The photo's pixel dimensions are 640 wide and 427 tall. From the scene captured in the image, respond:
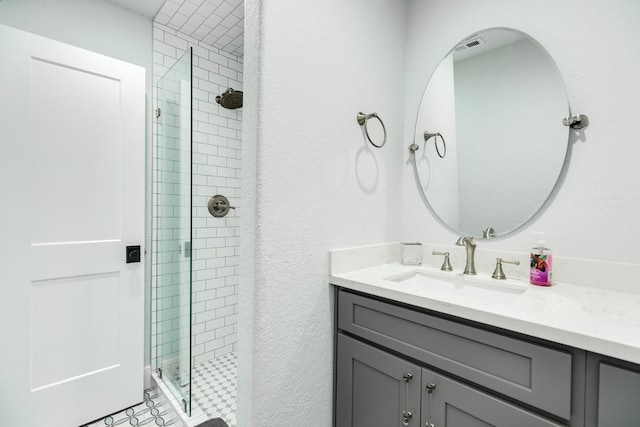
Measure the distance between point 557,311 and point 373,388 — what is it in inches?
26.0

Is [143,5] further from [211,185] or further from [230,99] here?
[211,185]

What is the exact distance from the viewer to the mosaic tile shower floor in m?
1.75

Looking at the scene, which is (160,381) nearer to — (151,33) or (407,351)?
(407,351)

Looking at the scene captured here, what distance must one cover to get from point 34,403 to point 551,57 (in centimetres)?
295

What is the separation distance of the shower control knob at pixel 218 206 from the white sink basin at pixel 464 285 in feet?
5.00

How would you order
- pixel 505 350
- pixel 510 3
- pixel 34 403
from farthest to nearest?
pixel 34 403 < pixel 510 3 < pixel 505 350

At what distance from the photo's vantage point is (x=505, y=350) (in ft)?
2.65

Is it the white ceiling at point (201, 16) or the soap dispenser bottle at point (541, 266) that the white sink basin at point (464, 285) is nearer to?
the soap dispenser bottle at point (541, 266)

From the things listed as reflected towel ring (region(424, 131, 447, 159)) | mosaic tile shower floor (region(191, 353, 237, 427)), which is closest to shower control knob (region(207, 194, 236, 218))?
mosaic tile shower floor (region(191, 353, 237, 427))

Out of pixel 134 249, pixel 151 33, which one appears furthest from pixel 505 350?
pixel 151 33

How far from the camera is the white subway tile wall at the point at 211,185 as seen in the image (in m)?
2.19

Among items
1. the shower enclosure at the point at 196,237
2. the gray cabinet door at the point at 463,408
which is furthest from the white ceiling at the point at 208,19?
the gray cabinet door at the point at 463,408

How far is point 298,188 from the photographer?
1.13 m

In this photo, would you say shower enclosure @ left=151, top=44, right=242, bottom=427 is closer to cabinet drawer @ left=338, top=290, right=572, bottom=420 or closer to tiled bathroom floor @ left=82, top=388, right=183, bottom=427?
tiled bathroom floor @ left=82, top=388, right=183, bottom=427
